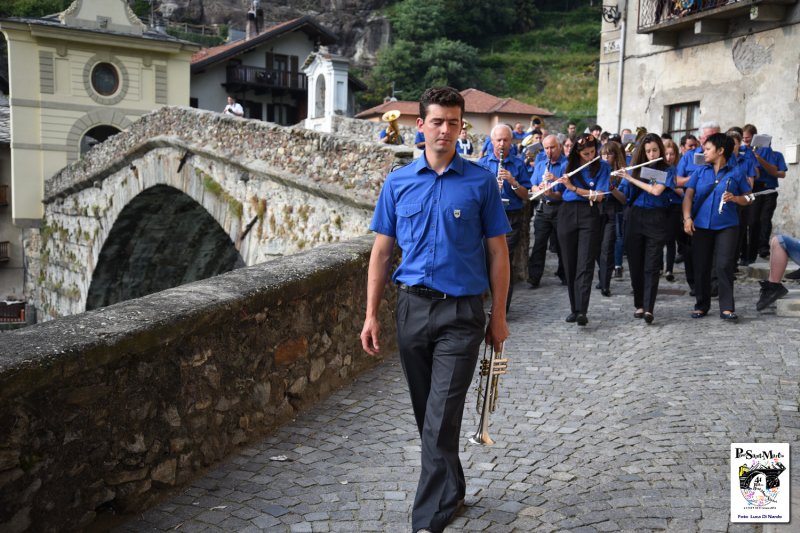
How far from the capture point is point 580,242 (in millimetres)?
7094

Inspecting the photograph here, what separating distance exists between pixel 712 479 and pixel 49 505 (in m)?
2.90

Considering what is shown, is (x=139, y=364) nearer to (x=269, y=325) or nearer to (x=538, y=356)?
(x=269, y=325)

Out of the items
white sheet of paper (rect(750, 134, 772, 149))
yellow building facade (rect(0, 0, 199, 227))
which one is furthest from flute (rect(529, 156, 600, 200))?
yellow building facade (rect(0, 0, 199, 227))

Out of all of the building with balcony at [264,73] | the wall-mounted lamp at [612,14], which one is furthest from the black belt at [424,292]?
the building with balcony at [264,73]

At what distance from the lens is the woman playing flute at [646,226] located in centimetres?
718

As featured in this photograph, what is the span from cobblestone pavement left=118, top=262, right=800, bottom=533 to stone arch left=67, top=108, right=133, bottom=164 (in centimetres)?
2429

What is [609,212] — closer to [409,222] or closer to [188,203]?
[409,222]

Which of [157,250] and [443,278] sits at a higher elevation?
[443,278]

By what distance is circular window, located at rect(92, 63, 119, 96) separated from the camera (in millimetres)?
27625

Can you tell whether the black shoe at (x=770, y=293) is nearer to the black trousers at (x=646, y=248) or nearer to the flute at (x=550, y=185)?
the black trousers at (x=646, y=248)

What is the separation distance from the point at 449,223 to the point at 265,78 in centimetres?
3759

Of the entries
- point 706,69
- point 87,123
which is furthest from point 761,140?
point 87,123

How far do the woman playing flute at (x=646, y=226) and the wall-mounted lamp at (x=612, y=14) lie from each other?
9.54 meters

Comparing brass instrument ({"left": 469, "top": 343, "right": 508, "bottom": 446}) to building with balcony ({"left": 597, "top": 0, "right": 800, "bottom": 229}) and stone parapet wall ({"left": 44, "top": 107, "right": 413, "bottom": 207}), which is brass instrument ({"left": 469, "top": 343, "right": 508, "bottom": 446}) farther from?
building with balcony ({"left": 597, "top": 0, "right": 800, "bottom": 229})
